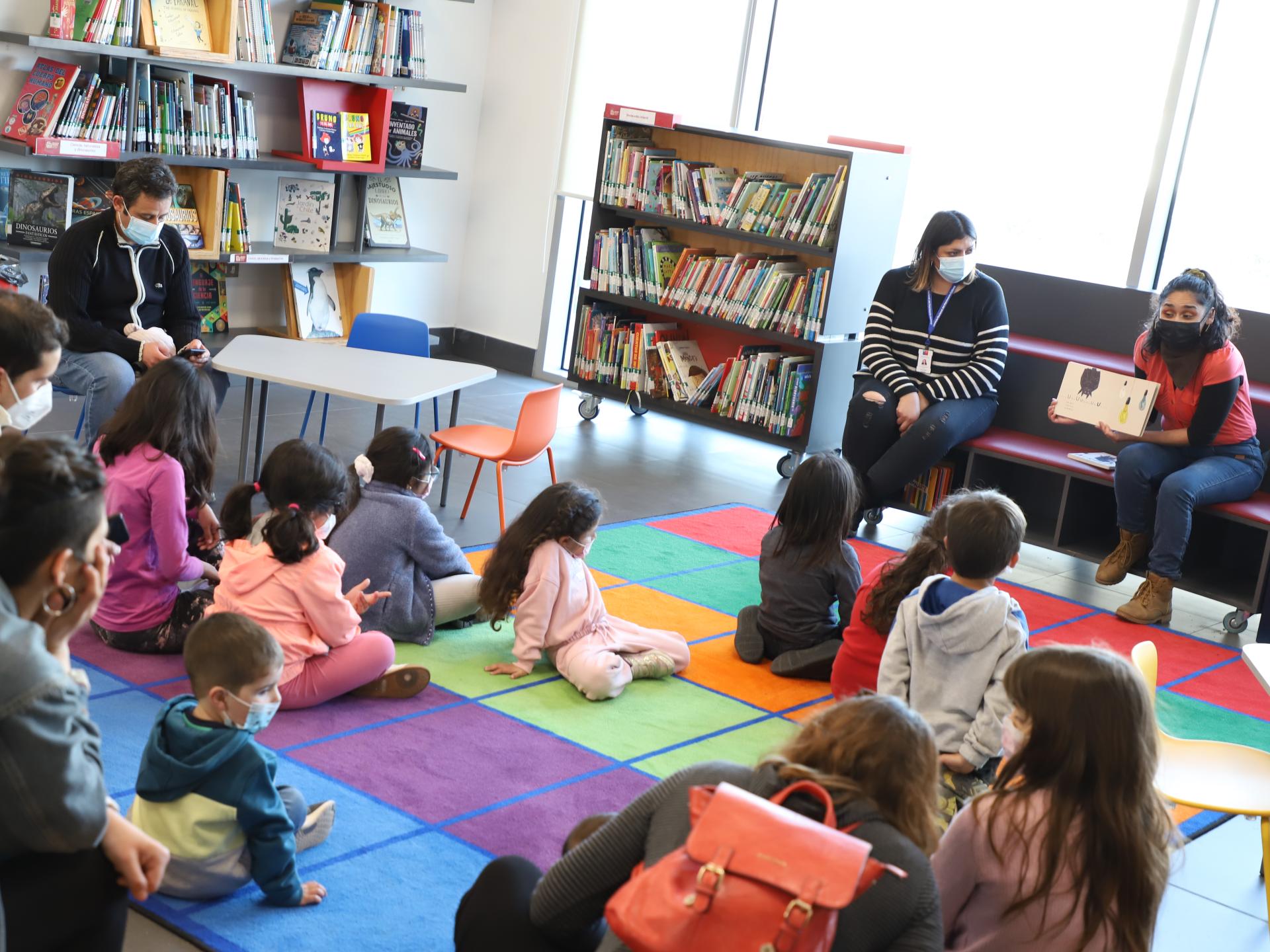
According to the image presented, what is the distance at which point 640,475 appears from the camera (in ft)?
20.5

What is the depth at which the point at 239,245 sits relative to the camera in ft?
22.2

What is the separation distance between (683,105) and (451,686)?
494 centimetres

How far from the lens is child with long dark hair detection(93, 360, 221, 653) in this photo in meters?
3.48

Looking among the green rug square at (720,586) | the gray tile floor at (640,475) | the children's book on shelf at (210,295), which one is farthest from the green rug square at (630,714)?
the children's book on shelf at (210,295)

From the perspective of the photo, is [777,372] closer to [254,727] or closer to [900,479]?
[900,479]

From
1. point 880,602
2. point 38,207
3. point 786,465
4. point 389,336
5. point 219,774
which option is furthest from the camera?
point 786,465

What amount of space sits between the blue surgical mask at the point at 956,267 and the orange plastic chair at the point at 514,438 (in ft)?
5.64

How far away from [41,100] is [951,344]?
4.07m

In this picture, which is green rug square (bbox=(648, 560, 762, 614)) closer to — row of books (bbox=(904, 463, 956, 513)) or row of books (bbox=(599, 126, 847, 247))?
row of books (bbox=(904, 463, 956, 513))

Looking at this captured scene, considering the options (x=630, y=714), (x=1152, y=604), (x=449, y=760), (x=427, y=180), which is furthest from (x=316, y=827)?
(x=427, y=180)

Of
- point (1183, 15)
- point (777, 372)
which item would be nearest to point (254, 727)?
point (777, 372)

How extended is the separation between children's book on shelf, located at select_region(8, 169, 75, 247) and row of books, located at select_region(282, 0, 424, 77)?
5.37ft

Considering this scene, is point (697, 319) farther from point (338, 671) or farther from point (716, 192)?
point (338, 671)

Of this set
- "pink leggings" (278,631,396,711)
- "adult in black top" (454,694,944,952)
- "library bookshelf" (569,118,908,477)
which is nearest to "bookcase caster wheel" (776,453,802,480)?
"library bookshelf" (569,118,908,477)
